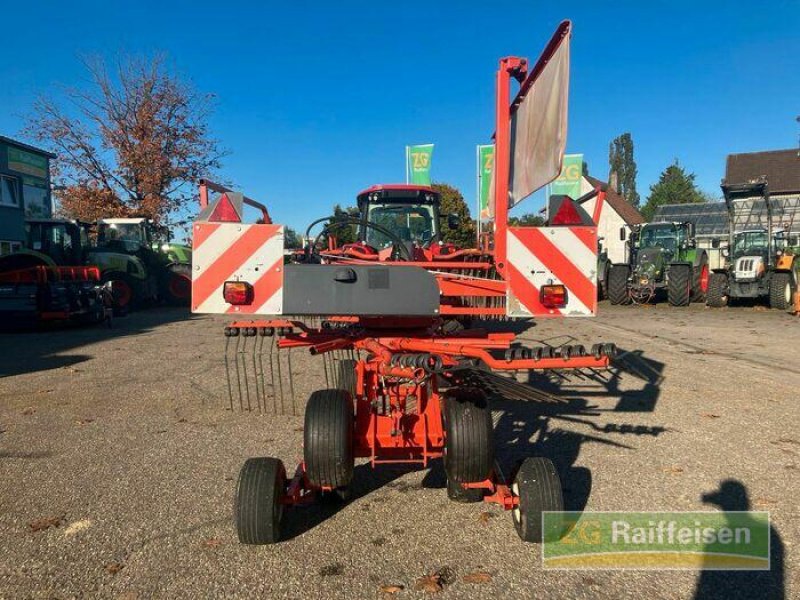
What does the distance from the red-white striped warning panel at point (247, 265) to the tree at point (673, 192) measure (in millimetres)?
57763

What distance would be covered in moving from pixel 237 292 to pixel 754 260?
58.1 feet

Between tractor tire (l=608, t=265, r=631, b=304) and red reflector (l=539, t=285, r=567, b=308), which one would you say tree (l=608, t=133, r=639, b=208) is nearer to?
tractor tire (l=608, t=265, r=631, b=304)

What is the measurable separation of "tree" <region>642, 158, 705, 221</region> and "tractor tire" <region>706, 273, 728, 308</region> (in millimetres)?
40802

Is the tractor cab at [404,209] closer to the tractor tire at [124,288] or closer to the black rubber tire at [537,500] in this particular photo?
the black rubber tire at [537,500]

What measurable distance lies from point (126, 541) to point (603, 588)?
98.3 inches

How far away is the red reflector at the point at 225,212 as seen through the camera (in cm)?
334

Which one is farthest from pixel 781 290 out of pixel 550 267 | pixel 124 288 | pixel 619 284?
pixel 124 288

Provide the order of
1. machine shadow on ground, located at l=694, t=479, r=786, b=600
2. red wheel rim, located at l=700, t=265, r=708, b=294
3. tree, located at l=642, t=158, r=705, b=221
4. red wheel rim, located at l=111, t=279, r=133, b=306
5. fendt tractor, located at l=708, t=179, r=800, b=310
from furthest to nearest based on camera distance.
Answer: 1. tree, located at l=642, t=158, r=705, b=221
2. red wheel rim, located at l=700, t=265, r=708, b=294
3. red wheel rim, located at l=111, t=279, r=133, b=306
4. fendt tractor, located at l=708, t=179, r=800, b=310
5. machine shadow on ground, located at l=694, t=479, r=786, b=600

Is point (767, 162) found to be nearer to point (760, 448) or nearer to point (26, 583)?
point (760, 448)

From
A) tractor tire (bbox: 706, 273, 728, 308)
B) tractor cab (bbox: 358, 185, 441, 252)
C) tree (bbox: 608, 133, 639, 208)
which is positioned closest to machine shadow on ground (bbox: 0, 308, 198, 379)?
tractor cab (bbox: 358, 185, 441, 252)

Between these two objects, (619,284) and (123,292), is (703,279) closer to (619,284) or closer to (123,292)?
(619,284)

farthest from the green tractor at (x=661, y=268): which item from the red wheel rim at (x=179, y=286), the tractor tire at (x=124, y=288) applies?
the tractor tire at (x=124, y=288)

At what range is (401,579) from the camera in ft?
9.03

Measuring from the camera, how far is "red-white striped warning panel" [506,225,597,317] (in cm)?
305
